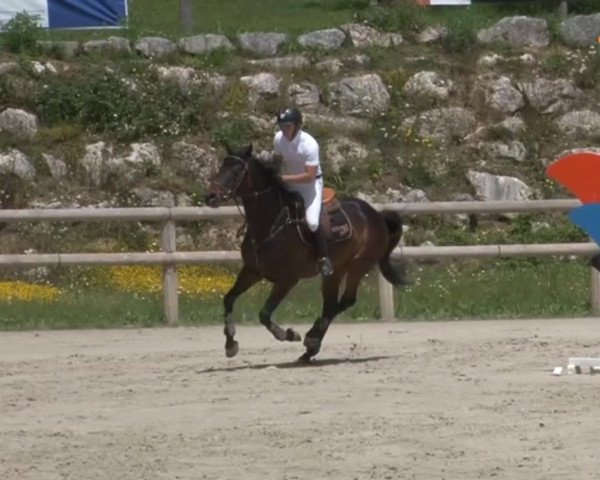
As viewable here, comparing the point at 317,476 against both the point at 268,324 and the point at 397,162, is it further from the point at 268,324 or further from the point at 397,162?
the point at 397,162

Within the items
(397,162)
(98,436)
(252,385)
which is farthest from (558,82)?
(98,436)

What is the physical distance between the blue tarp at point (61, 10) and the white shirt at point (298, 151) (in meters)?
13.1

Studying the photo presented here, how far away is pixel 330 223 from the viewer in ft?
43.9

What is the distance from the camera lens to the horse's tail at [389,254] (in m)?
14.2

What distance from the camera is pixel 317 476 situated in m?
7.93

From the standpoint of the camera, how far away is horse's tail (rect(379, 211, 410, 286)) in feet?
46.7

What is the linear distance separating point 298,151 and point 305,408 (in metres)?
3.22

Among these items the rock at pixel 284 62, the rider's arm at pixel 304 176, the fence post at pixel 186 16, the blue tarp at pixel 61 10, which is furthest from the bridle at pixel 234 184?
the fence post at pixel 186 16

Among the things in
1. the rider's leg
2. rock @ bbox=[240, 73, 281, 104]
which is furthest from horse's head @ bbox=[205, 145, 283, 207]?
rock @ bbox=[240, 73, 281, 104]

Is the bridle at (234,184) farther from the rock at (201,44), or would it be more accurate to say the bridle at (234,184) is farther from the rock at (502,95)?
the rock at (201,44)

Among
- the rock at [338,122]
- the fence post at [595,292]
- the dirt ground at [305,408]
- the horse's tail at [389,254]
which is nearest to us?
the dirt ground at [305,408]

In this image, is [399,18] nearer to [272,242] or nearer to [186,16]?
[186,16]

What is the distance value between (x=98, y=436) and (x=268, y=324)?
3932mm

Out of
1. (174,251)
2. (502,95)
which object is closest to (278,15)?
(502,95)
